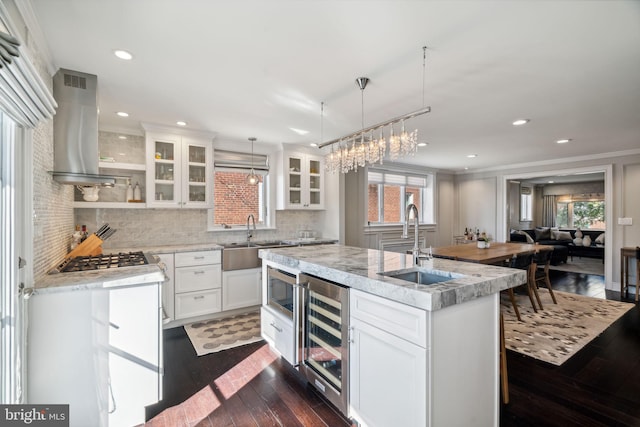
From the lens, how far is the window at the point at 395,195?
6.30 meters

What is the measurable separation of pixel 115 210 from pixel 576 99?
5281 mm

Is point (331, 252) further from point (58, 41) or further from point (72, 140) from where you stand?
point (58, 41)

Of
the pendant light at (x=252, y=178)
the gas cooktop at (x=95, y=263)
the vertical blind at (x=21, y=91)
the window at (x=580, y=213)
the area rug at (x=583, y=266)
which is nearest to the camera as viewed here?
the vertical blind at (x=21, y=91)

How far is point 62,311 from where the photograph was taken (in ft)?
5.72

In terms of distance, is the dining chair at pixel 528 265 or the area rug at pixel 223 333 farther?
the dining chair at pixel 528 265

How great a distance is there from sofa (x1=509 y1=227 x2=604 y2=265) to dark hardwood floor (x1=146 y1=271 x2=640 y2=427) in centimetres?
548

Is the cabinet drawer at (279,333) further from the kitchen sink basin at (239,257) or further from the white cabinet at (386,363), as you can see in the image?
the kitchen sink basin at (239,257)

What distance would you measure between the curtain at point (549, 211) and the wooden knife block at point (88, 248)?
12584 mm

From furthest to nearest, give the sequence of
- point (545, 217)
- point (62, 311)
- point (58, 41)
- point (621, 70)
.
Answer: point (545, 217) → point (621, 70) → point (58, 41) → point (62, 311)

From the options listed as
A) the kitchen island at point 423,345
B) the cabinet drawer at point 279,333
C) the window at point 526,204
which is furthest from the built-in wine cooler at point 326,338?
the window at point 526,204

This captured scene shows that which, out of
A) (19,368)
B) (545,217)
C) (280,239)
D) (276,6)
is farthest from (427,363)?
(545,217)

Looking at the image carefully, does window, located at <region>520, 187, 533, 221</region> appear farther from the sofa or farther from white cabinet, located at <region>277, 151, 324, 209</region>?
white cabinet, located at <region>277, 151, 324, 209</region>

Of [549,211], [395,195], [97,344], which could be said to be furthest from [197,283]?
[549,211]

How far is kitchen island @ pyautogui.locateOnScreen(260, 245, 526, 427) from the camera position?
141 centimetres
